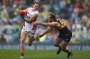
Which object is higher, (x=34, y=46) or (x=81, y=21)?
(x=81, y=21)

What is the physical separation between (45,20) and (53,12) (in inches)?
38.4

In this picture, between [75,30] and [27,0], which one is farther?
[27,0]

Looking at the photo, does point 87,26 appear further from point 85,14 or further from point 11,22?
point 11,22

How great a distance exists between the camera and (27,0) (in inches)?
1170

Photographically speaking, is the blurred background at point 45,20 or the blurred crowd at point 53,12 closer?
the blurred background at point 45,20

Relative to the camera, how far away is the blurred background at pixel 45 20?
89.5 feet

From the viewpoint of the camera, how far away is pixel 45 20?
29094 mm

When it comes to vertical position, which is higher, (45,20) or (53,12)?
(53,12)

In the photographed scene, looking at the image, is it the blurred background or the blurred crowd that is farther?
the blurred crowd

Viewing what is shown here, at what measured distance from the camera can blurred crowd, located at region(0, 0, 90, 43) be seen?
2772 cm

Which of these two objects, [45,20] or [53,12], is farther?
[53,12]

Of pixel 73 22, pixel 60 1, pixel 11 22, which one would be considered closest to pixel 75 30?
pixel 73 22

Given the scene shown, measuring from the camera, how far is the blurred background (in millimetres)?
27266

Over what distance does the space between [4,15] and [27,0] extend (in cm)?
240
